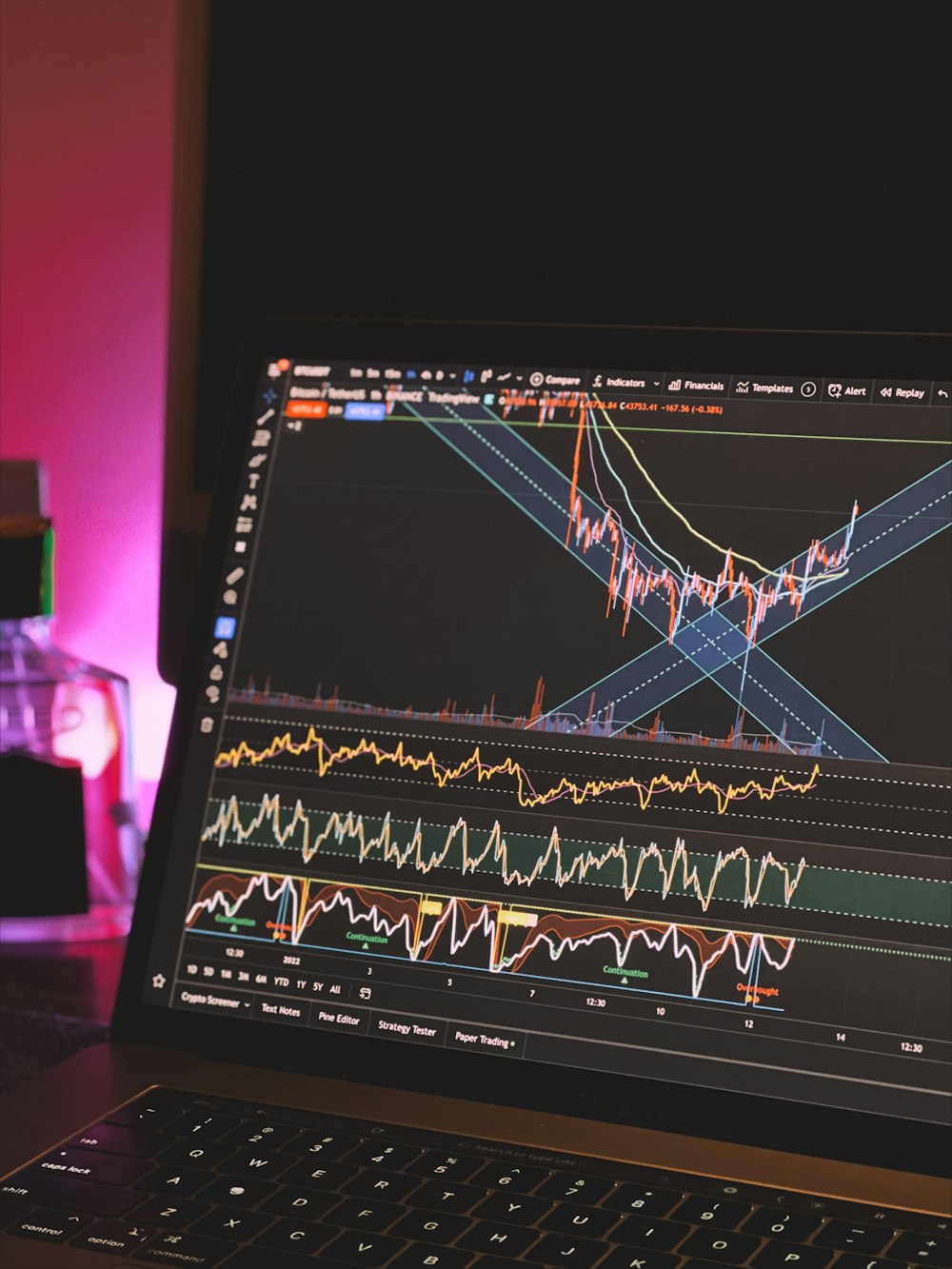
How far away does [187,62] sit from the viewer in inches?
39.8

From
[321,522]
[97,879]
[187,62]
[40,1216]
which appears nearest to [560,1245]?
[40,1216]

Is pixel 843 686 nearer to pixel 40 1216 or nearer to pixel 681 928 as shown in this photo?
pixel 681 928

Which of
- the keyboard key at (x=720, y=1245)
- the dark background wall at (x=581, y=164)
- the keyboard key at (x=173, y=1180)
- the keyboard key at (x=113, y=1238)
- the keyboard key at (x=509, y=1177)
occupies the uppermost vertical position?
the dark background wall at (x=581, y=164)

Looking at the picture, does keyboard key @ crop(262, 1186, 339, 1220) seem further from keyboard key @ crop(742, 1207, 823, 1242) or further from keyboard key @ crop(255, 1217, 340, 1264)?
keyboard key @ crop(742, 1207, 823, 1242)

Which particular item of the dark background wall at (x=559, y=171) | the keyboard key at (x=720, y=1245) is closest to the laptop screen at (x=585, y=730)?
the keyboard key at (x=720, y=1245)

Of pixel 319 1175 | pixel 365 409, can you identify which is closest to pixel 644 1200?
pixel 319 1175

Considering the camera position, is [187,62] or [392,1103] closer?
[392,1103]

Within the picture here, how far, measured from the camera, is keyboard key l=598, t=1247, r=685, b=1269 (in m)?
0.51

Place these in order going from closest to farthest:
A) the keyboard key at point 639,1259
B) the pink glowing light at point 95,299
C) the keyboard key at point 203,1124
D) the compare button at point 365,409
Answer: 1. the keyboard key at point 639,1259
2. the keyboard key at point 203,1124
3. the compare button at point 365,409
4. the pink glowing light at point 95,299

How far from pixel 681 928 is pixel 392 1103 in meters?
0.15

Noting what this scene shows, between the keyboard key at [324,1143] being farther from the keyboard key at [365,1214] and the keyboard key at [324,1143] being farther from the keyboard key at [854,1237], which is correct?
the keyboard key at [854,1237]

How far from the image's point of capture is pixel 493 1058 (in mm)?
659

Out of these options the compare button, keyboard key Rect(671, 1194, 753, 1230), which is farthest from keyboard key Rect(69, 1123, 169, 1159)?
the compare button

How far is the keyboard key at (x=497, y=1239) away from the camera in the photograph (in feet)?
1.71
